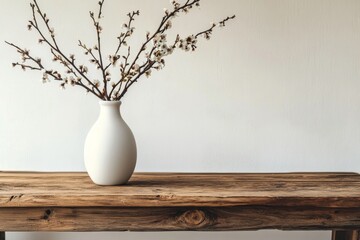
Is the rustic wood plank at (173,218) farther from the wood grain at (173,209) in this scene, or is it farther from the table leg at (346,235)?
the table leg at (346,235)

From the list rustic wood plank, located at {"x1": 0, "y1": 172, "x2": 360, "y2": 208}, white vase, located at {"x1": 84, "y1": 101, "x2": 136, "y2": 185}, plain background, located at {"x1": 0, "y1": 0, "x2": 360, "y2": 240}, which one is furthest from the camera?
plain background, located at {"x1": 0, "y1": 0, "x2": 360, "y2": 240}

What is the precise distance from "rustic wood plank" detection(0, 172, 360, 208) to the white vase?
37 millimetres

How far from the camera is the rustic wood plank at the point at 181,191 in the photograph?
1.21m

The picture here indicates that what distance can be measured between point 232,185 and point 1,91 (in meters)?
0.92

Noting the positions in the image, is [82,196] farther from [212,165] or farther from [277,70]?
[277,70]

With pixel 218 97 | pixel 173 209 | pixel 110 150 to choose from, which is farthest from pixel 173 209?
pixel 218 97

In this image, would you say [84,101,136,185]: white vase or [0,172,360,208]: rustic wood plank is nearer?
[0,172,360,208]: rustic wood plank

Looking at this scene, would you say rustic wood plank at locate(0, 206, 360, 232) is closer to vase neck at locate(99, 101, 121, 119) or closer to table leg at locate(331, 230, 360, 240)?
table leg at locate(331, 230, 360, 240)

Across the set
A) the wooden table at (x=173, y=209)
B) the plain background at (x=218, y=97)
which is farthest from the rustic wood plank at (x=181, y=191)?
the plain background at (x=218, y=97)

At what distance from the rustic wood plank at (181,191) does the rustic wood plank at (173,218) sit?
0.03 meters

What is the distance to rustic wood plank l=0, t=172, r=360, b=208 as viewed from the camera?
1208 millimetres

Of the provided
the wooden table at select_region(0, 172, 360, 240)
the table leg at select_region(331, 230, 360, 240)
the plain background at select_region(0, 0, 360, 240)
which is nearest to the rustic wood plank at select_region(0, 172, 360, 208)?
the wooden table at select_region(0, 172, 360, 240)

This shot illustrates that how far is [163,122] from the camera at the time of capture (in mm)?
1792

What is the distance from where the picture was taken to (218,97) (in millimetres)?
1793
